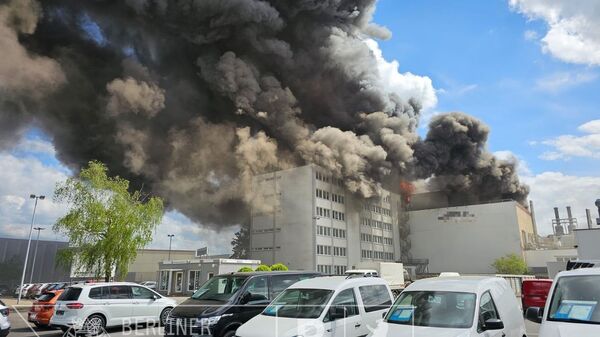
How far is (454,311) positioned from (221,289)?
584 cm

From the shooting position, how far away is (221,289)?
9930mm

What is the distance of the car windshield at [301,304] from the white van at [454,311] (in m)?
1.39

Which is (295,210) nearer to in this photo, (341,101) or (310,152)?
(310,152)

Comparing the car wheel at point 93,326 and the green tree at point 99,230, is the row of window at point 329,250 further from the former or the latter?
the car wheel at point 93,326

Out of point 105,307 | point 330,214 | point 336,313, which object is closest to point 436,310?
point 336,313

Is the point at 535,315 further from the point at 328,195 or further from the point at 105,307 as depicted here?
the point at 328,195

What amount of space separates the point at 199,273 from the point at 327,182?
85.6 feet

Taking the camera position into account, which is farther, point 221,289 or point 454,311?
point 221,289

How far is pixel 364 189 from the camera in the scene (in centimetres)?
6169

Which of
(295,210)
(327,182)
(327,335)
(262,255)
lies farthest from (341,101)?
(327,335)

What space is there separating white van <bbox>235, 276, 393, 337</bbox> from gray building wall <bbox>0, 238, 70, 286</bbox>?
8563 centimetres

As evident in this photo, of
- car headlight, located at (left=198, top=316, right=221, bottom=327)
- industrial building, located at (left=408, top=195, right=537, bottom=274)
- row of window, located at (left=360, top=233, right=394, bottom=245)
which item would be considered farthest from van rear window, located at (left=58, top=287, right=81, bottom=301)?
industrial building, located at (left=408, top=195, right=537, bottom=274)

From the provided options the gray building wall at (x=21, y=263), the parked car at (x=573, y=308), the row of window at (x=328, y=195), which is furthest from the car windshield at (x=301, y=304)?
the gray building wall at (x=21, y=263)

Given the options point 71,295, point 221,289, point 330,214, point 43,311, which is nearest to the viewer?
point 221,289
